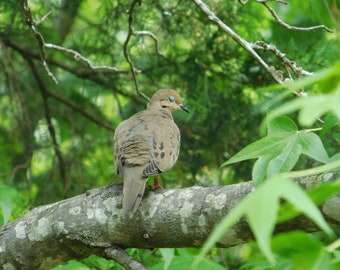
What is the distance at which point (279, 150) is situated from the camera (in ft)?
8.30

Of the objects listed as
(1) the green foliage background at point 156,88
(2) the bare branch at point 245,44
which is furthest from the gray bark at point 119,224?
(1) the green foliage background at point 156,88

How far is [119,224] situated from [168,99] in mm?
2079

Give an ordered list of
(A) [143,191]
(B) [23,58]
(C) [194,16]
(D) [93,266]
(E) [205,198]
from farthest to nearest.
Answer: (B) [23,58] < (C) [194,16] < (D) [93,266] < (A) [143,191] < (E) [205,198]

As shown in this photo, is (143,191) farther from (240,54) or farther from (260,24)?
(260,24)

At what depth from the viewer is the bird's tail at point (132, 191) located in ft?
10.9

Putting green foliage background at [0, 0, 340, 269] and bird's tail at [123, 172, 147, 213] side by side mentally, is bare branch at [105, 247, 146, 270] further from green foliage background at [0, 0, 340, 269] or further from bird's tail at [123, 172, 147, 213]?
green foliage background at [0, 0, 340, 269]

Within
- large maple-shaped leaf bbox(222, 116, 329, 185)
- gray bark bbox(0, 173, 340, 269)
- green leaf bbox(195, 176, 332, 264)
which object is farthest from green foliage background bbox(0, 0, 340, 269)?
green leaf bbox(195, 176, 332, 264)

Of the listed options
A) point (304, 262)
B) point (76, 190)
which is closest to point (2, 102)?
point (76, 190)

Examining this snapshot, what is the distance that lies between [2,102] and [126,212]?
3.47 m

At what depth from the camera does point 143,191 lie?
3553 mm

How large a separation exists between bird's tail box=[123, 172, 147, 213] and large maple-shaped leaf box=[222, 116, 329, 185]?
3.08ft

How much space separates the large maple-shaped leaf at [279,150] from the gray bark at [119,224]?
0.87 ft

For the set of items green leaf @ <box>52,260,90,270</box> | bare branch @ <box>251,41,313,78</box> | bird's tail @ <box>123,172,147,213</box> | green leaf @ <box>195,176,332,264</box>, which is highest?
bare branch @ <box>251,41,313,78</box>

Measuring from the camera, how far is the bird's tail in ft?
10.9
